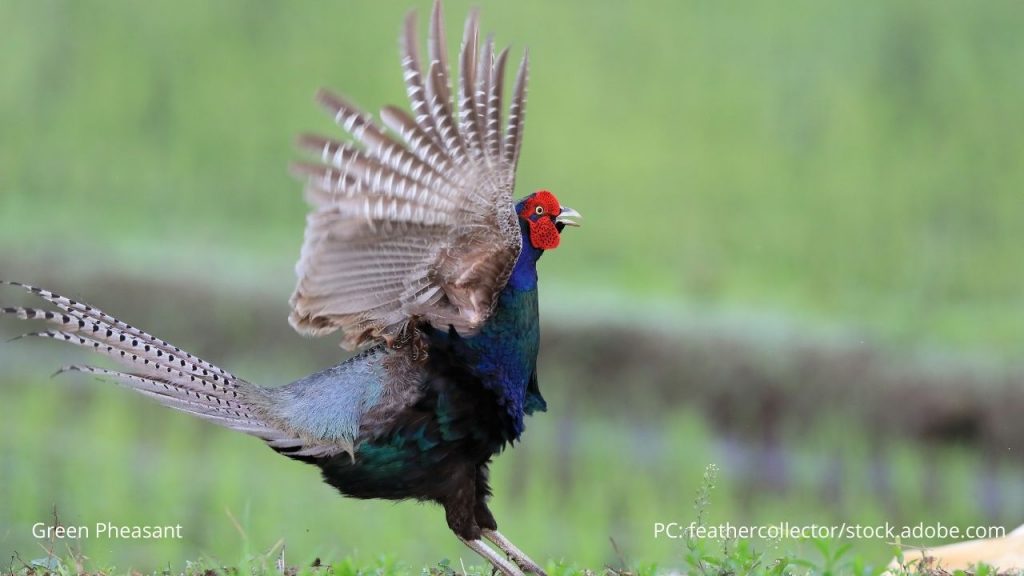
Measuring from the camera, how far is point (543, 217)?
4539 mm

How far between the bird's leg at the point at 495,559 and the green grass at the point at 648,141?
3.07m

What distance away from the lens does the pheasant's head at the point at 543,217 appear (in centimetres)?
453

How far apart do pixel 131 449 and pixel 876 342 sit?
3798mm

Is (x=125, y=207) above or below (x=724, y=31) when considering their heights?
below

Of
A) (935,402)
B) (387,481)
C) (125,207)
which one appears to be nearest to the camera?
(387,481)

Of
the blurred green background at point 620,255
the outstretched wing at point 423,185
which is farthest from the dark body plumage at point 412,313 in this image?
the blurred green background at point 620,255

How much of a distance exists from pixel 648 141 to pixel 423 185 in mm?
4329

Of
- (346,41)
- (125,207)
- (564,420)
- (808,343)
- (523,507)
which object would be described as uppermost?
(346,41)

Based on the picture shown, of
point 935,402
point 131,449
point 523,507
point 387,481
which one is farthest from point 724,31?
point 387,481

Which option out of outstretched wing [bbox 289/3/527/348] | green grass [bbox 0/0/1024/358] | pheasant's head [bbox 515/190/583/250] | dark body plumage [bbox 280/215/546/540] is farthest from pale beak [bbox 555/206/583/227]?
green grass [bbox 0/0/1024/358]

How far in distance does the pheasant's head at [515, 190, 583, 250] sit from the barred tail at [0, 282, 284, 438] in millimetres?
1049

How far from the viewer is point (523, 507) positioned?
254 inches

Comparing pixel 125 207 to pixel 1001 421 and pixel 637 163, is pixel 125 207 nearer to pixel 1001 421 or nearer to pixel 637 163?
pixel 637 163

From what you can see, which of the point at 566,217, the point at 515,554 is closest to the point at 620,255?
the point at 566,217
